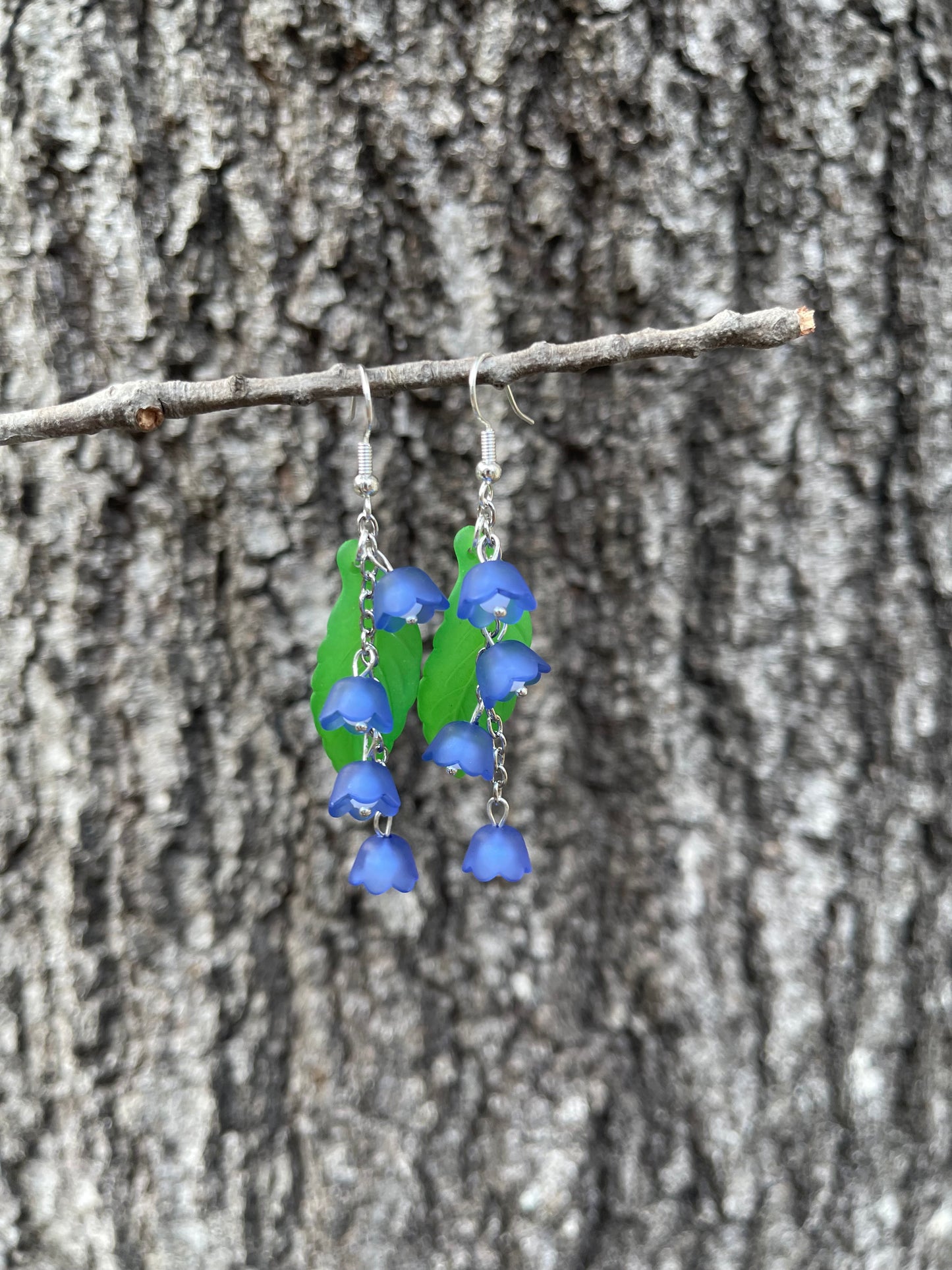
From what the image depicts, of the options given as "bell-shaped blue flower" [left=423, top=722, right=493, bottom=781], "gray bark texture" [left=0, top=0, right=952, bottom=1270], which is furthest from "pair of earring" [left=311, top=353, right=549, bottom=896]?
"gray bark texture" [left=0, top=0, right=952, bottom=1270]

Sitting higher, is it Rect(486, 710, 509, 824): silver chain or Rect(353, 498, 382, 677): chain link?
Rect(353, 498, 382, 677): chain link

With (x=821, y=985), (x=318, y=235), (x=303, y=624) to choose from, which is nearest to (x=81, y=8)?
(x=318, y=235)

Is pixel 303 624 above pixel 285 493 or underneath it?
underneath

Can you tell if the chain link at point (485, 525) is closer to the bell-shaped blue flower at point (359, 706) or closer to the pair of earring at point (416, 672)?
the pair of earring at point (416, 672)

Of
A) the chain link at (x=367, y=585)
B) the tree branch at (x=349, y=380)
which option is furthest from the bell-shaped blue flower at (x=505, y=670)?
the tree branch at (x=349, y=380)

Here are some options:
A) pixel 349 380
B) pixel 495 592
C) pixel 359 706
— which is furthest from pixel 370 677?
pixel 349 380

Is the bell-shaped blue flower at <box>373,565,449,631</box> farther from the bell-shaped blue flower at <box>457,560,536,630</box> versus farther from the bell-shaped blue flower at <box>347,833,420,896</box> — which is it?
the bell-shaped blue flower at <box>347,833,420,896</box>

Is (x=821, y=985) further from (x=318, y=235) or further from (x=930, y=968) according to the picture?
(x=318, y=235)
